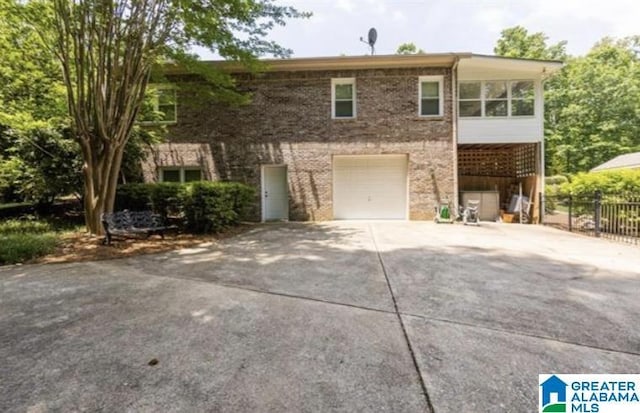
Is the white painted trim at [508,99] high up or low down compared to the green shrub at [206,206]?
up

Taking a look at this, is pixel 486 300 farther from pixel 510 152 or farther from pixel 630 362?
pixel 510 152

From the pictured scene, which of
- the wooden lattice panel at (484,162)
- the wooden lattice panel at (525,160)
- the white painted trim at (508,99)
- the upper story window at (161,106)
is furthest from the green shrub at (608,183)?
the upper story window at (161,106)

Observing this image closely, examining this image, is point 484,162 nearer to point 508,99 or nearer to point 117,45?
point 508,99

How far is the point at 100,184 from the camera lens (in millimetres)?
8336

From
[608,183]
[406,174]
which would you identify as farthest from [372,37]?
[608,183]

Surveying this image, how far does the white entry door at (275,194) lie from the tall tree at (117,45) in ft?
14.4

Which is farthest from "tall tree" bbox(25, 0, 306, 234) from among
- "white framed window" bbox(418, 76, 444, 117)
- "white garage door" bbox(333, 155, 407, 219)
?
"white framed window" bbox(418, 76, 444, 117)

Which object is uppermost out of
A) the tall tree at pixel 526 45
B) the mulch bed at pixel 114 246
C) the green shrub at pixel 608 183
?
the tall tree at pixel 526 45

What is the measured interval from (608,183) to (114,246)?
13.4 m

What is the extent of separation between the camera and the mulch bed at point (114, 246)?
652 cm

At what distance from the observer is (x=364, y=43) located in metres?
14.5

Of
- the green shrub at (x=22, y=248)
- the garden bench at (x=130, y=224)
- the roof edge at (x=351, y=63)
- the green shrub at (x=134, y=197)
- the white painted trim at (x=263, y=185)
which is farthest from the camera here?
the white painted trim at (x=263, y=185)

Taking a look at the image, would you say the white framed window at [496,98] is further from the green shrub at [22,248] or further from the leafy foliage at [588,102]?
the leafy foliage at [588,102]

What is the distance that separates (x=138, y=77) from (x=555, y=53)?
31472 mm
